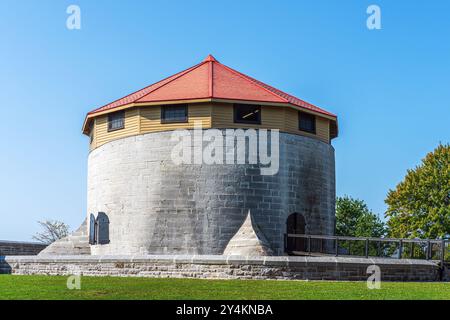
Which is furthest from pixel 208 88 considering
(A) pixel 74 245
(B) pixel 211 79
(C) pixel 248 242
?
(A) pixel 74 245

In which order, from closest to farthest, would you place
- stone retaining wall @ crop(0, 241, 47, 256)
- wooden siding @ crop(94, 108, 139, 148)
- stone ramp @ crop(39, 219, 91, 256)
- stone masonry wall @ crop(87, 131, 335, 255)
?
1. stone masonry wall @ crop(87, 131, 335, 255)
2. wooden siding @ crop(94, 108, 139, 148)
3. stone ramp @ crop(39, 219, 91, 256)
4. stone retaining wall @ crop(0, 241, 47, 256)

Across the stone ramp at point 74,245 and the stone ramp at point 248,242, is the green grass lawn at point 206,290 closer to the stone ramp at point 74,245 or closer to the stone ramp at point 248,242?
the stone ramp at point 248,242

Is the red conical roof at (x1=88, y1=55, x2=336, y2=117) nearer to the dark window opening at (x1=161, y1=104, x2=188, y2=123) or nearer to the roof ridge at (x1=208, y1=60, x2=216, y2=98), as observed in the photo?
the roof ridge at (x1=208, y1=60, x2=216, y2=98)

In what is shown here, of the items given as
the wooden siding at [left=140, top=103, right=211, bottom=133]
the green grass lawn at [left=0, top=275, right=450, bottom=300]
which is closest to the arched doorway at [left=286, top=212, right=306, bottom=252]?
the wooden siding at [left=140, top=103, right=211, bottom=133]

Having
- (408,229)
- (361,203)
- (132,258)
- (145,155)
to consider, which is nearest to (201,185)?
(145,155)

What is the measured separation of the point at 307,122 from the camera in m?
29.8

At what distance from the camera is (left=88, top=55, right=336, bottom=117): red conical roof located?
91.8 feet

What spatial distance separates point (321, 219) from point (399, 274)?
7.82 metres

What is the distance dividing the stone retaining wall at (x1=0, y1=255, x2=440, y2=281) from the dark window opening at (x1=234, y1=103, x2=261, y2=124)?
7.76 m

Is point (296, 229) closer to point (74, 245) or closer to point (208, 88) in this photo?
point (208, 88)

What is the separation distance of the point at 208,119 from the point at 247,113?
1799mm

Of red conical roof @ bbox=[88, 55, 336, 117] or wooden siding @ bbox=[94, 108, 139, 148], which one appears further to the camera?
wooden siding @ bbox=[94, 108, 139, 148]

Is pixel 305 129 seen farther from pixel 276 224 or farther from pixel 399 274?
pixel 399 274

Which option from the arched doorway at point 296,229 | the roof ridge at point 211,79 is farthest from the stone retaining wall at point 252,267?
the roof ridge at point 211,79
